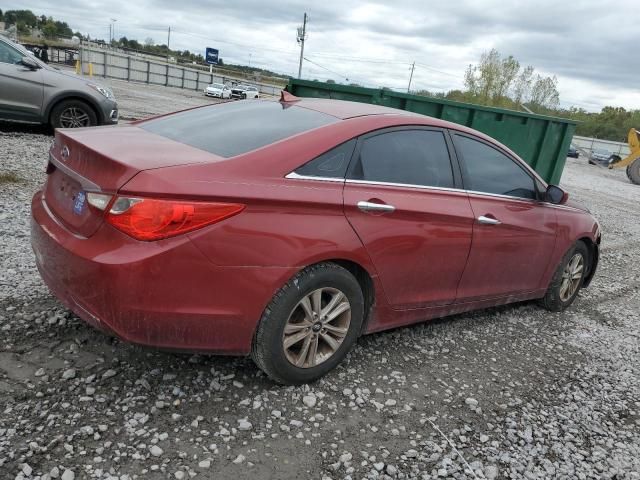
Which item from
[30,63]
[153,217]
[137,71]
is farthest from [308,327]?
[137,71]

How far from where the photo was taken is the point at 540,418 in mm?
3219

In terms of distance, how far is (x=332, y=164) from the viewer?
9.98 ft

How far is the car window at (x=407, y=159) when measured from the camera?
128 inches

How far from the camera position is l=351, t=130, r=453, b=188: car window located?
3.24m

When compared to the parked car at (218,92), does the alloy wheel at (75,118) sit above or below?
above

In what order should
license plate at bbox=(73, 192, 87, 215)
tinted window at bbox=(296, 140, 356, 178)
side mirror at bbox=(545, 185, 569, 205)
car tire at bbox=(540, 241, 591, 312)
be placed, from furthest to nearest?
car tire at bbox=(540, 241, 591, 312) → side mirror at bbox=(545, 185, 569, 205) → tinted window at bbox=(296, 140, 356, 178) → license plate at bbox=(73, 192, 87, 215)

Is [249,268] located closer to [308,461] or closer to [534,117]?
[308,461]

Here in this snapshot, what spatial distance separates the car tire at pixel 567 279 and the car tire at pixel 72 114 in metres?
7.81

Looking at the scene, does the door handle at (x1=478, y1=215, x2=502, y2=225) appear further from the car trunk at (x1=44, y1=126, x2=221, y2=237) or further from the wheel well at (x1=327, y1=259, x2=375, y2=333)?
the car trunk at (x1=44, y1=126, x2=221, y2=237)

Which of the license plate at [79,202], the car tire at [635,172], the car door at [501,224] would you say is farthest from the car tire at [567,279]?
the car tire at [635,172]

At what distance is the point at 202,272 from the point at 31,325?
152 cm

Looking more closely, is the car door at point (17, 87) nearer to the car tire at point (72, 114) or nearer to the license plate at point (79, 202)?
the car tire at point (72, 114)

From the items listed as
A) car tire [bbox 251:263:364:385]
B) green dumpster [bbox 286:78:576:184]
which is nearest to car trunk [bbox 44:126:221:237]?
car tire [bbox 251:263:364:385]

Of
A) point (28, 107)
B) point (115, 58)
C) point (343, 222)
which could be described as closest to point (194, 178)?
point (343, 222)
